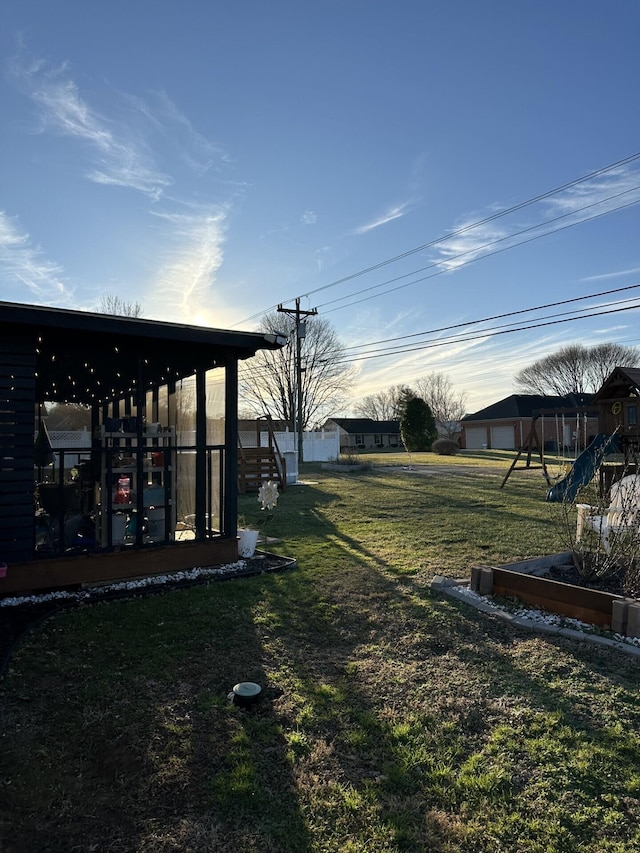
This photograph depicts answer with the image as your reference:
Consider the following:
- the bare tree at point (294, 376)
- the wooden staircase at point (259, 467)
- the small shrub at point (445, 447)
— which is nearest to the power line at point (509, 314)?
the wooden staircase at point (259, 467)

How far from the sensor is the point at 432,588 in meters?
4.82

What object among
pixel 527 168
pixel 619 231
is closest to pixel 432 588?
pixel 527 168

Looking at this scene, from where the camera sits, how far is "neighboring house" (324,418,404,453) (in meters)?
55.7

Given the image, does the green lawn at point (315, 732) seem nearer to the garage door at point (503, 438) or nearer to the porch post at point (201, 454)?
the porch post at point (201, 454)

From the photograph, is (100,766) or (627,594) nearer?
(100,766)

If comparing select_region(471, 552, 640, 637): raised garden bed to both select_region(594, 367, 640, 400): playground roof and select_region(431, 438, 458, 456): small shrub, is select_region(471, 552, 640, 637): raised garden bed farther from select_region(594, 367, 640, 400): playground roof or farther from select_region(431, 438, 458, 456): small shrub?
select_region(431, 438, 458, 456): small shrub

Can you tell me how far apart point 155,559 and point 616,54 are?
9486 millimetres

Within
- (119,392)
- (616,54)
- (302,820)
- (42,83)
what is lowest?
(302,820)

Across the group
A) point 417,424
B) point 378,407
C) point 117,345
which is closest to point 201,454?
point 117,345

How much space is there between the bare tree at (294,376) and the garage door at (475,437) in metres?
12.9

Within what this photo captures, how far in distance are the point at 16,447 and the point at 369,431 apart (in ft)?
171

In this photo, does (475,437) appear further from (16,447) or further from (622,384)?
(16,447)

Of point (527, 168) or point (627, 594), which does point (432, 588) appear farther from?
point (527, 168)

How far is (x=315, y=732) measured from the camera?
2.51 metres
